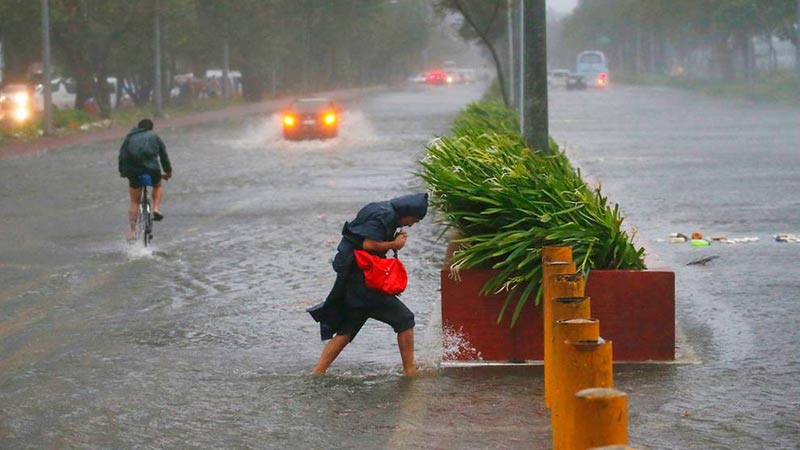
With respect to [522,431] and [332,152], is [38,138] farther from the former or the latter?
[522,431]

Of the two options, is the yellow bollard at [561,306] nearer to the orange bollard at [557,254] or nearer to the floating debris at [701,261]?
the orange bollard at [557,254]

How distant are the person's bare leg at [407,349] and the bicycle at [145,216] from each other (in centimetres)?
786

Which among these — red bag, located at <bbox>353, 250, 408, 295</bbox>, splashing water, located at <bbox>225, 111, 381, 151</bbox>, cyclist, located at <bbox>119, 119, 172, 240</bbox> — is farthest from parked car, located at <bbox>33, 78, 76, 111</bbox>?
red bag, located at <bbox>353, 250, 408, 295</bbox>

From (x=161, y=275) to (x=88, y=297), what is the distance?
4.79 feet

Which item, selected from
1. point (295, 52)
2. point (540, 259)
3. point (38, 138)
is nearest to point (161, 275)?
point (540, 259)

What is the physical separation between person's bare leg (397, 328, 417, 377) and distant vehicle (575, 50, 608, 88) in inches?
4159

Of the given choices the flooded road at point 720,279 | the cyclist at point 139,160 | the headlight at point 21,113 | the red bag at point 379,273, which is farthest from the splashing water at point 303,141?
the red bag at point 379,273

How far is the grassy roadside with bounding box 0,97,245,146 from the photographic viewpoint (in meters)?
43.7

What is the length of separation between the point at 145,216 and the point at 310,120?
24972 mm

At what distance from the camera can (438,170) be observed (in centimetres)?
1088

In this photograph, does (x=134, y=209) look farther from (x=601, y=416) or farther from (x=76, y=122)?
(x=76, y=122)

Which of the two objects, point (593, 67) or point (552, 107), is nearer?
point (552, 107)

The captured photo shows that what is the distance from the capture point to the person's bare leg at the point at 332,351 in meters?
9.66

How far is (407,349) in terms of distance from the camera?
9.54m
